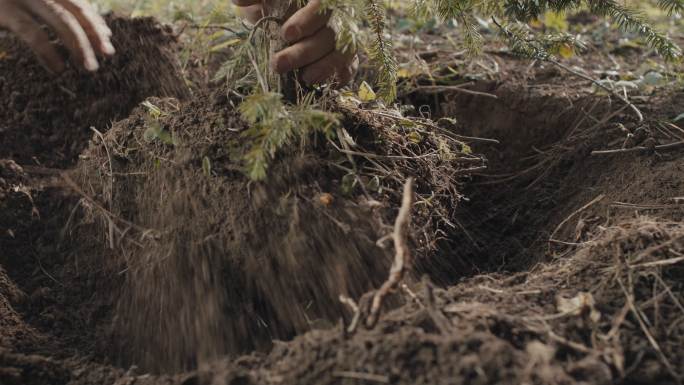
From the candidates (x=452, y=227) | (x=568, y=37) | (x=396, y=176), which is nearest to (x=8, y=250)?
(x=396, y=176)

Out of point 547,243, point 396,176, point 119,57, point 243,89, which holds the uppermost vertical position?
point 119,57

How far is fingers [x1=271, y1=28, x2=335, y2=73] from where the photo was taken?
1.80 metres

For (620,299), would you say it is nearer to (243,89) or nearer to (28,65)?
(243,89)

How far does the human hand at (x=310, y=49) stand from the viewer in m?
1.76

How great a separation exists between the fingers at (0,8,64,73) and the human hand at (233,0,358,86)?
108 cm

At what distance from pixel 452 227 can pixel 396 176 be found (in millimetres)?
381

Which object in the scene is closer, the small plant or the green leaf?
the small plant

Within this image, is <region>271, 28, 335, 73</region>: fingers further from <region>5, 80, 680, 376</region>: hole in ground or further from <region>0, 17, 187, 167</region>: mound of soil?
<region>0, 17, 187, 167</region>: mound of soil

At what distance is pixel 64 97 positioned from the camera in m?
2.66

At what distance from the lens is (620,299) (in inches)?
57.4

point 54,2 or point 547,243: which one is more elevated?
point 54,2

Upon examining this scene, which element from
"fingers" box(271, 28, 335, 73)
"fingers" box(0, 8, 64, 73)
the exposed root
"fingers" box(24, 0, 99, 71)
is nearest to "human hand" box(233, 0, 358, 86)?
"fingers" box(271, 28, 335, 73)

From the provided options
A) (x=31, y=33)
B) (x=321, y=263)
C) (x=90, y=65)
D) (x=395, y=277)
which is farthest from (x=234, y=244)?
(x=31, y=33)

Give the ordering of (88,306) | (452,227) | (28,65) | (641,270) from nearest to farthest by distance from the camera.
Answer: (641,270) → (88,306) → (452,227) → (28,65)
